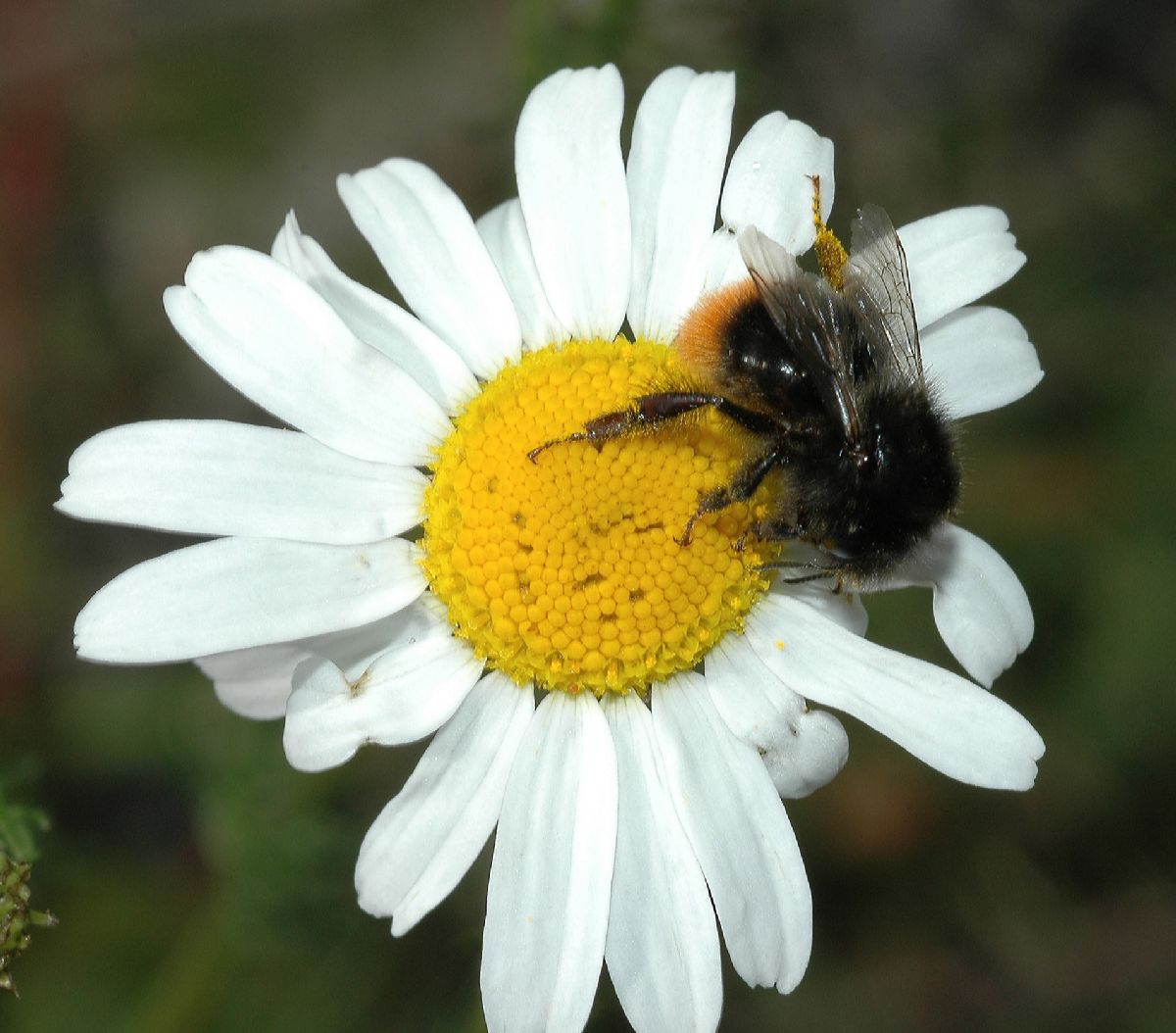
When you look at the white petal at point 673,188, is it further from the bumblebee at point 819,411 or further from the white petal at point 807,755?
the white petal at point 807,755

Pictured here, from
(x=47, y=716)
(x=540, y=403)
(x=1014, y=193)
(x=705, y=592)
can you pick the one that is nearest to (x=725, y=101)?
(x=540, y=403)

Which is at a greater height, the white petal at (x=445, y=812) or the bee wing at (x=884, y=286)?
the bee wing at (x=884, y=286)

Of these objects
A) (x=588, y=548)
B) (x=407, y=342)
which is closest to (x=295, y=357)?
(x=407, y=342)

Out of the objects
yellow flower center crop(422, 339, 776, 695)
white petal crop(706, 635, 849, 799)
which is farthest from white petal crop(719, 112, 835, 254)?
white petal crop(706, 635, 849, 799)

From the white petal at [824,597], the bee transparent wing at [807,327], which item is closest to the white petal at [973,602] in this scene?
the white petal at [824,597]

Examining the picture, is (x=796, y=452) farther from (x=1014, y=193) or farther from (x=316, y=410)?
(x=1014, y=193)
